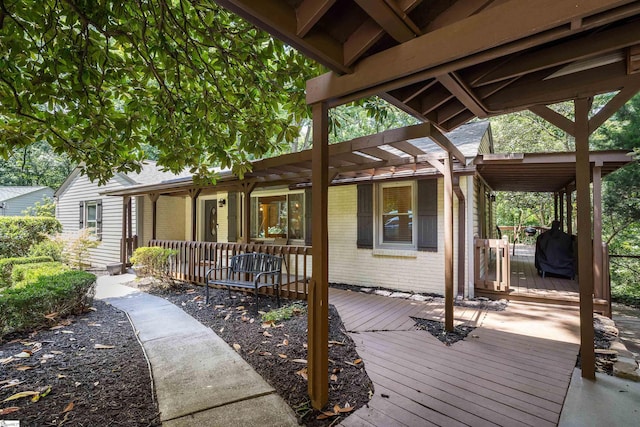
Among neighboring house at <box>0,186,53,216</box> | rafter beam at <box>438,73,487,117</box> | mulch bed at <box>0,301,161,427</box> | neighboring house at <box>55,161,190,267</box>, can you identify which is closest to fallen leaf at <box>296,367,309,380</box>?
mulch bed at <box>0,301,161,427</box>

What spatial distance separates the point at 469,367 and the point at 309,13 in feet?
11.4

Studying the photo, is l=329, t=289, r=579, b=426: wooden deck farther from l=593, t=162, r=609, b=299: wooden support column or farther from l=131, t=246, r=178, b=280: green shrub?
l=131, t=246, r=178, b=280: green shrub

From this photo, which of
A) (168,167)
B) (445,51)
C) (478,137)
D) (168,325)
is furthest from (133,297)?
(478,137)

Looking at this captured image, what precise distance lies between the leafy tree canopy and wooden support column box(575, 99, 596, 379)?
109 inches

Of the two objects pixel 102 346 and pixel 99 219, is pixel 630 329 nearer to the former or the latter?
pixel 102 346

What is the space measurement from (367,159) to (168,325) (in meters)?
3.99

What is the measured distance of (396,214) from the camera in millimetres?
6820

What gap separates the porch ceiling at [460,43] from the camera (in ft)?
5.03

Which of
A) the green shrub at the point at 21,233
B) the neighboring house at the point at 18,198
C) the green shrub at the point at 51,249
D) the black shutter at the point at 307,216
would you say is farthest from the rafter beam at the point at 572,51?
the neighboring house at the point at 18,198

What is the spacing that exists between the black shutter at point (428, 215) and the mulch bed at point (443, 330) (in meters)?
1.97

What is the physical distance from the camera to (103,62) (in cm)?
299

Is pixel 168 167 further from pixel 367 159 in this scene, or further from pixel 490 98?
pixel 490 98

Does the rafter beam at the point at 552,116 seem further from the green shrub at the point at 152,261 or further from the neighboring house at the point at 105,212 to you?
the neighboring house at the point at 105,212

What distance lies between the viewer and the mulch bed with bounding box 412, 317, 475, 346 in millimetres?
3914
